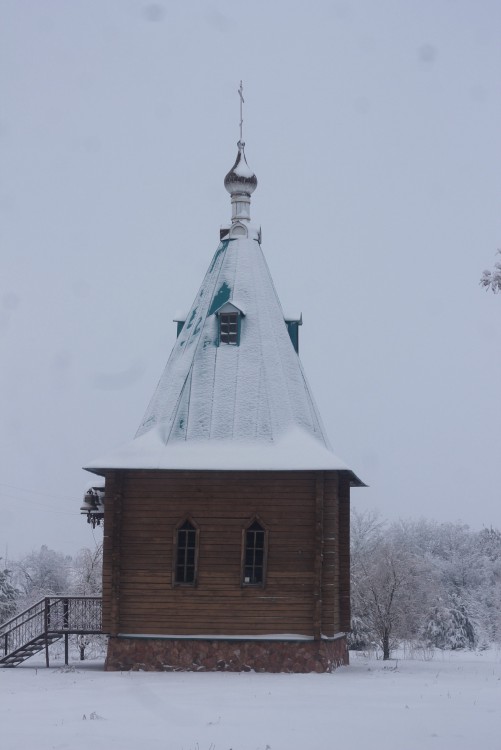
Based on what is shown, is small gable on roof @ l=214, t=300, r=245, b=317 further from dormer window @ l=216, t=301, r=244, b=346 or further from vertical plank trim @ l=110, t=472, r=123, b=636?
vertical plank trim @ l=110, t=472, r=123, b=636

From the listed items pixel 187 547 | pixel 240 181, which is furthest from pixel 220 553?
pixel 240 181

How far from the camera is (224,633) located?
1928 centimetres

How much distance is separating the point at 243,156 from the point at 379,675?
1348 centimetres

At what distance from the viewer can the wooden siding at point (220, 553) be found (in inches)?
762

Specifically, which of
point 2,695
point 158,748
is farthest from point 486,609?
point 158,748

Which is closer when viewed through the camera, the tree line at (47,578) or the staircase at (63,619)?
the staircase at (63,619)

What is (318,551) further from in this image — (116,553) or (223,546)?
(116,553)

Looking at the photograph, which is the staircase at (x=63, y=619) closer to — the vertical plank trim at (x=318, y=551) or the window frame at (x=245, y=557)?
the window frame at (x=245, y=557)

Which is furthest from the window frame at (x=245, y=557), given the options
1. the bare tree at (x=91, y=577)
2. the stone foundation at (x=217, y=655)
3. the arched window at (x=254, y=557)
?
the bare tree at (x=91, y=577)

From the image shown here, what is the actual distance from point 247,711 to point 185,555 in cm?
677

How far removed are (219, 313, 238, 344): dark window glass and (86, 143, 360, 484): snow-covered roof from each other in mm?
134

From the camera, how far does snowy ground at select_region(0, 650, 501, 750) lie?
35.4 feet

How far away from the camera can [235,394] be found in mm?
21000

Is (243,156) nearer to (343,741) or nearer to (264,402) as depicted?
(264,402)
